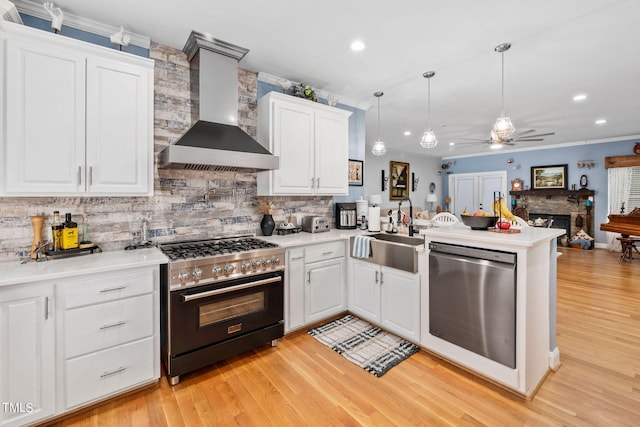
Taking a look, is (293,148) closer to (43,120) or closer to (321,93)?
(321,93)

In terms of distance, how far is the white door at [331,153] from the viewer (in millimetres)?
3330

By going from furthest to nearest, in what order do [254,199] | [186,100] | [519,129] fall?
[519,129]
[254,199]
[186,100]

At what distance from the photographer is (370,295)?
2.98 m

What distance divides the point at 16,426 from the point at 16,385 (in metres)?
0.23

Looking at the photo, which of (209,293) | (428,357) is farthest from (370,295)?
(209,293)

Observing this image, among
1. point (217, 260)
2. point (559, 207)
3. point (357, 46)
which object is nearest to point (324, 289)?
point (217, 260)

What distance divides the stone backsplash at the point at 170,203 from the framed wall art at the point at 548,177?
816 cm

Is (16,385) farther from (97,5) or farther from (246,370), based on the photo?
(97,5)

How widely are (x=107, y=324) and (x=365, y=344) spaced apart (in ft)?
6.59

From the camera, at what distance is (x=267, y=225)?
3139 millimetres

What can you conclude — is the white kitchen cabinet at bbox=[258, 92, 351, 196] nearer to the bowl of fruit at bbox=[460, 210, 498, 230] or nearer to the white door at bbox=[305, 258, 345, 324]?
the white door at bbox=[305, 258, 345, 324]

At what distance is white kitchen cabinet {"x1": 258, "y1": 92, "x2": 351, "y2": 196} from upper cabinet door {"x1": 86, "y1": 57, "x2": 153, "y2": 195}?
3.53 ft

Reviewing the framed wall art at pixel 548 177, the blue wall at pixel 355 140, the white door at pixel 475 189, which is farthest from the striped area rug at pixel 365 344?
the framed wall art at pixel 548 177

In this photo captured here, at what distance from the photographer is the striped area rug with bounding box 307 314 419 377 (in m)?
2.37
